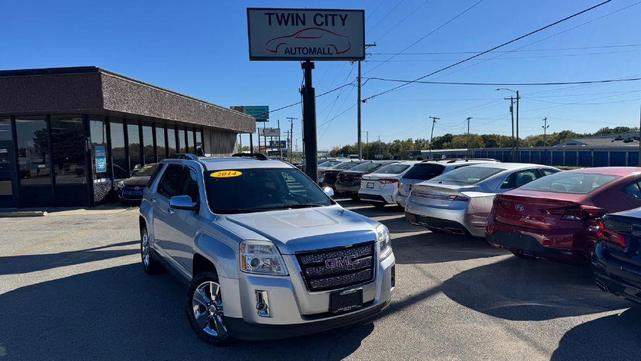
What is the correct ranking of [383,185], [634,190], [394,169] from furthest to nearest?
[394,169], [383,185], [634,190]

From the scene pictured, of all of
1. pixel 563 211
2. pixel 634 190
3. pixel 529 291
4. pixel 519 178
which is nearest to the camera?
pixel 529 291

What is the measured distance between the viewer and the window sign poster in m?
16.5

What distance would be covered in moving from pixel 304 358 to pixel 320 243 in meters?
1.00

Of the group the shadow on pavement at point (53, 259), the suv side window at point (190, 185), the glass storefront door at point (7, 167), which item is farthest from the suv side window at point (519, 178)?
the glass storefront door at point (7, 167)

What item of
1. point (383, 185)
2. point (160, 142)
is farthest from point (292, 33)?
point (160, 142)

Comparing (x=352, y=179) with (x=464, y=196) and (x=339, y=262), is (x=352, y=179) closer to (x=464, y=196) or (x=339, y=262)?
(x=464, y=196)

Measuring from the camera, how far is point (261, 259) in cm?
374

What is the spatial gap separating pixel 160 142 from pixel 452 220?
17886mm

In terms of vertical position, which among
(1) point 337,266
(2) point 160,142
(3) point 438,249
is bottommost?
(3) point 438,249

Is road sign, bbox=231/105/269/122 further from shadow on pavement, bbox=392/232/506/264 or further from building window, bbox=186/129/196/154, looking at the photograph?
shadow on pavement, bbox=392/232/506/264

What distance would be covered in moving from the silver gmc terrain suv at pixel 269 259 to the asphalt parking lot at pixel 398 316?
41 centimetres

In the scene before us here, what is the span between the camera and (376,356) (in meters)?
3.89

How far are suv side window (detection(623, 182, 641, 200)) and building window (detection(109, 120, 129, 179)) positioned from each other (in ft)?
54.9

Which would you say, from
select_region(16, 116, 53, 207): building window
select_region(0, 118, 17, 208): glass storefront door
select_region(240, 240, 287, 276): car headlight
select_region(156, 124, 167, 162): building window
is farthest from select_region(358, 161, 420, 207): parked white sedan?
select_region(156, 124, 167, 162): building window
